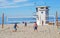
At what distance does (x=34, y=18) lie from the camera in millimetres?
53688

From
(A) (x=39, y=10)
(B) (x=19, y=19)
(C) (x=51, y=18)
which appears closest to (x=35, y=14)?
(A) (x=39, y=10)

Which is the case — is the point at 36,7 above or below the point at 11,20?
above

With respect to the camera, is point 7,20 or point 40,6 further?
point 7,20

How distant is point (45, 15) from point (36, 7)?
3.92 meters

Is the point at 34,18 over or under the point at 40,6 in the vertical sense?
under

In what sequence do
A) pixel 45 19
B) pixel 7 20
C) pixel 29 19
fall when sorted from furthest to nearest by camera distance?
pixel 7 20 < pixel 29 19 < pixel 45 19

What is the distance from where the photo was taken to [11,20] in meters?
59.4

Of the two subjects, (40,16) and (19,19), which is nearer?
(40,16)

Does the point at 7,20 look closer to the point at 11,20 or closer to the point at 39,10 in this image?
the point at 11,20

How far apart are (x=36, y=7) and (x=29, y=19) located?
5.35m

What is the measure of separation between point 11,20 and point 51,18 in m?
Result: 13.5

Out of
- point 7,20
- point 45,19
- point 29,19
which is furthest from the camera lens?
point 7,20

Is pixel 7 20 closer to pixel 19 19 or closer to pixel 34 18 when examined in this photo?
pixel 19 19

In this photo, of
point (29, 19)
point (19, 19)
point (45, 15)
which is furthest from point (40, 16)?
point (19, 19)
